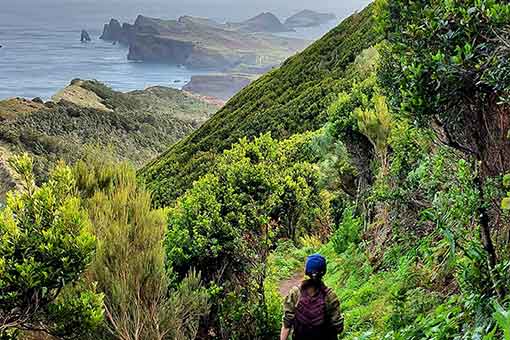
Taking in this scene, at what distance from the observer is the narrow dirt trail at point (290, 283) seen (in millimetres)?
→ 9931

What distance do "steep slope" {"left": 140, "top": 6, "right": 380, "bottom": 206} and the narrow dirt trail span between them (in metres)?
15.2

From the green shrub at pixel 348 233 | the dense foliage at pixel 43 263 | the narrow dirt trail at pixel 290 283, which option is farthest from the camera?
the narrow dirt trail at pixel 290 283

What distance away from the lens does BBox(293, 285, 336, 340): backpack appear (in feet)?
15.2

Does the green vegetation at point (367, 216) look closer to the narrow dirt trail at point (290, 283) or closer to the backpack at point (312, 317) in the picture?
the narrow dirt trail at point (290, 283)

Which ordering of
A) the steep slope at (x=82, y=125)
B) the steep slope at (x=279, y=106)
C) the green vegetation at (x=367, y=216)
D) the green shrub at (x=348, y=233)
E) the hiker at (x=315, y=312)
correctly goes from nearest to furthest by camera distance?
the green vegetation at (x=367, y=216) → the hiker at (x=315, y=312) → the green shrub at (x=348, y=233) → the steep slope at (x=279, y=106) → the steep slope at (x=82, y=125)

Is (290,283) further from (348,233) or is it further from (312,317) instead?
(312,317)

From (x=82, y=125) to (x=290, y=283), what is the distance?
96829 mm

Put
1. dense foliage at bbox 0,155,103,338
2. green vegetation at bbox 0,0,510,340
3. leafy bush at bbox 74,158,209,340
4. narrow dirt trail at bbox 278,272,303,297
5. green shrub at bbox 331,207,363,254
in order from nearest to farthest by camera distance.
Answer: green vegetation at bbox 0,0,510,340
dense foliage at bbox 0,155,103,338
leafy bush at bbox 74,158,209,340
green shrub at bbox 331,207,363,254
narrow dirt trail at bbox 278,272,303,297

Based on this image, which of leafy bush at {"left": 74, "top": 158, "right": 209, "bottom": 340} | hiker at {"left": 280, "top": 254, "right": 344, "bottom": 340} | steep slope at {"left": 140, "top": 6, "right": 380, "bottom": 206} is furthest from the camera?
steep slope at {"left": 140, "top": 6, "right": 380, "bottom": 206}

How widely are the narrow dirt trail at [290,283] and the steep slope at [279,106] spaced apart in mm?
15167

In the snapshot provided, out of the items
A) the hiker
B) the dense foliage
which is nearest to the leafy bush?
the dense foliage

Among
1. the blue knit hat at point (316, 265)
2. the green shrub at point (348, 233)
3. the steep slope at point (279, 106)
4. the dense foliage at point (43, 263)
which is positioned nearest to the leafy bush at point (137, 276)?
the dense foliage at point (43, 263)

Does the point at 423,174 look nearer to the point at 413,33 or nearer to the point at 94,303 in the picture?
the point at 413,33

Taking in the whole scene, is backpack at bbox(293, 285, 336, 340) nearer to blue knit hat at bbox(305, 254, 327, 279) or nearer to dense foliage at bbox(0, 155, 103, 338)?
blue knit hat at bbox(305, 254, 327, 279)
